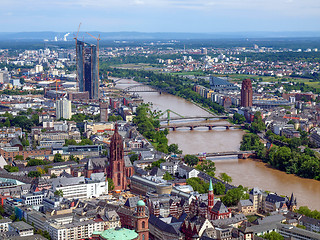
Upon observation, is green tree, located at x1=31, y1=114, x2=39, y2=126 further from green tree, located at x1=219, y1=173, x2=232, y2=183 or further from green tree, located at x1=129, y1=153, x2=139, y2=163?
green tree, located at x1=219, y1=173, x2=232, y2=183

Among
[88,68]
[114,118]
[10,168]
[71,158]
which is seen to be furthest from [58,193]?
[88,68]

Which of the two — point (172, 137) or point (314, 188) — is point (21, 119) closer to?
point (172, 137)

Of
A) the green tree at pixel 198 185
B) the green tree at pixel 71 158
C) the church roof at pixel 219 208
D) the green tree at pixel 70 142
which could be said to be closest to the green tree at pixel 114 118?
the green tree at pixel 70 142

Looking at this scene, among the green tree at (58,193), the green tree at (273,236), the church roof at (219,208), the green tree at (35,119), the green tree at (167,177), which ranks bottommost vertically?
the green tree at (35,119)

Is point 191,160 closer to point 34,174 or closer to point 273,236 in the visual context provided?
point 34,174

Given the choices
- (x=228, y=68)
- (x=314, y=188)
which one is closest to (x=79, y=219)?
(x=314, y=188)

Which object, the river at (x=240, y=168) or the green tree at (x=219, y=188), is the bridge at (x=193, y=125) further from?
the green tree at (x=219, y=188)

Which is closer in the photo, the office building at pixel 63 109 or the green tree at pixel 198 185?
the green tree at pixel 198 185

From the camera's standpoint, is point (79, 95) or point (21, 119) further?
point (79, 95)
